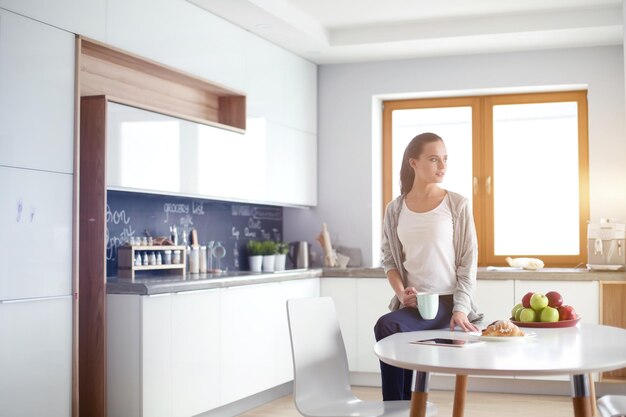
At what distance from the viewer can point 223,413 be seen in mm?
4848

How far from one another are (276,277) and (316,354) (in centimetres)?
227

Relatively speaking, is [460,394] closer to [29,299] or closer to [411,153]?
[411,153]

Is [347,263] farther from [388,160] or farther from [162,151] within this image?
[162,151]

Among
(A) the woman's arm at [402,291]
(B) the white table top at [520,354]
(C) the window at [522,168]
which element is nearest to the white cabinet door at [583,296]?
(C) the window at [522,168]

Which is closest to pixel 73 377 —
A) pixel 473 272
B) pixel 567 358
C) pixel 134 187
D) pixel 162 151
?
pixel 134 187

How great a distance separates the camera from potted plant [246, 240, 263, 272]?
5.76 metres

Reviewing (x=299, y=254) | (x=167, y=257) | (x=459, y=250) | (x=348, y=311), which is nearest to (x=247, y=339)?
(x=167, y=257)

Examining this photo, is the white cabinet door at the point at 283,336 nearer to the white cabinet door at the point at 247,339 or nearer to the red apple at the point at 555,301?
the white cabinet door at the point at 247,339

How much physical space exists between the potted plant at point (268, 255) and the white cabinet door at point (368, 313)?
64 cm

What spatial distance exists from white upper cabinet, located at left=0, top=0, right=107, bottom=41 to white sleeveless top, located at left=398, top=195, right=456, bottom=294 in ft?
5.74

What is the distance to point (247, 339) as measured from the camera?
4.93 meters

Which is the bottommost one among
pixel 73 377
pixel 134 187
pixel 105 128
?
pixel 73 377

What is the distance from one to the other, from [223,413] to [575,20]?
11.0ft

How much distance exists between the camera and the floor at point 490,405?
4996mm
